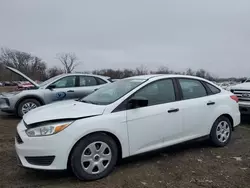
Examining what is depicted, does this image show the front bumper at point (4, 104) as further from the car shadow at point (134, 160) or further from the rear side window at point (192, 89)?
the rear side window at point (192, 89)

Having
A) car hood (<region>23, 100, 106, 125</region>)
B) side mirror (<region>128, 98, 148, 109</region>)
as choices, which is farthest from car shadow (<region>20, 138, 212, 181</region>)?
side mirror (<region>128, 98, 148, 109</region>)

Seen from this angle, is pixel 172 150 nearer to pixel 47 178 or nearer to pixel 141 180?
pixel 141 180

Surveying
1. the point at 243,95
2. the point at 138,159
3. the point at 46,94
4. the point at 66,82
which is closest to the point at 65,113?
the point at 138,159

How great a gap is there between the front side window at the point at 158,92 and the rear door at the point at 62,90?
4519mm

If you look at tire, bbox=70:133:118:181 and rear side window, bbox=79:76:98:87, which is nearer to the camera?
tire, bbox=70:133:118:181

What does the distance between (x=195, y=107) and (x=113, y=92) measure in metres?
1.54

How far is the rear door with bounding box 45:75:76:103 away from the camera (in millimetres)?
7949

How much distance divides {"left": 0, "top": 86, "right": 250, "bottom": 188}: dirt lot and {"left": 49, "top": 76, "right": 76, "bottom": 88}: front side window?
355 centimetres

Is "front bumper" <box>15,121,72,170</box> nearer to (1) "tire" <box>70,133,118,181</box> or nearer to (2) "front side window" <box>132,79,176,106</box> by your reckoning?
(1) "tire" <box>70,133,118,181</box>

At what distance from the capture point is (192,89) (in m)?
4.65

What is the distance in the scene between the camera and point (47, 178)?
3.46 metres

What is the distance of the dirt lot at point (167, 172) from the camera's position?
3293 mm

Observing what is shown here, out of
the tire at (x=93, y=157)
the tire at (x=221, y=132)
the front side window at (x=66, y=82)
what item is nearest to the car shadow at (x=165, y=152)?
the tire at (x=221, y=132)

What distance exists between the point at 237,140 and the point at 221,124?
95cm
